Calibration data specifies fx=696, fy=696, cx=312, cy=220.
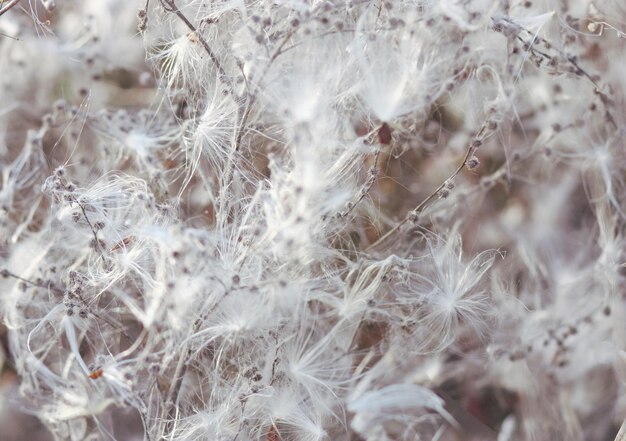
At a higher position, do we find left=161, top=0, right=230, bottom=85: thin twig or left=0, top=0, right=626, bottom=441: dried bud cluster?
left=161, top=0, right=230, bottom=85: thin twig

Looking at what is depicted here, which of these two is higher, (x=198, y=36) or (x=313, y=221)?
(x=198, y=36)

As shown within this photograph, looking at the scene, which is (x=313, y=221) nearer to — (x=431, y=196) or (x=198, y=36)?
(x=431, y=196)

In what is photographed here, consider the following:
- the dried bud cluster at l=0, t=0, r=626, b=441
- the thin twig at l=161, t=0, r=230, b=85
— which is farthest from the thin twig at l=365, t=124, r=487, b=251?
the thin twig at l=161, t=0, r=230, b=85

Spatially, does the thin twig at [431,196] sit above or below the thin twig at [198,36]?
below

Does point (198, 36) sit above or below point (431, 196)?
above

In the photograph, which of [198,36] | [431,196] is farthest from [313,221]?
[198,36]

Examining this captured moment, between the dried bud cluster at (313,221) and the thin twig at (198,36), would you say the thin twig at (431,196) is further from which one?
the thin twig at (198,36)

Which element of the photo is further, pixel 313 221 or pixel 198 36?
pixel 198 36

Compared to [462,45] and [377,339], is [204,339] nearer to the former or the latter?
[377,339]

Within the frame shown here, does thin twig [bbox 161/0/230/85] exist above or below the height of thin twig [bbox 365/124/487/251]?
above

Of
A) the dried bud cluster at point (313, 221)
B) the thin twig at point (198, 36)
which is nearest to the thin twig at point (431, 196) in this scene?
the dried bud cluster at point (313, 221)

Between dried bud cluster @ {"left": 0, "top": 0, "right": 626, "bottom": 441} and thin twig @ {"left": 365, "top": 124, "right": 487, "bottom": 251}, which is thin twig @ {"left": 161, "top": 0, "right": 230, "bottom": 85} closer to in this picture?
dried bud cluster @ {"left": 0, "top": 0, "right": 626, "bottom": 441}
